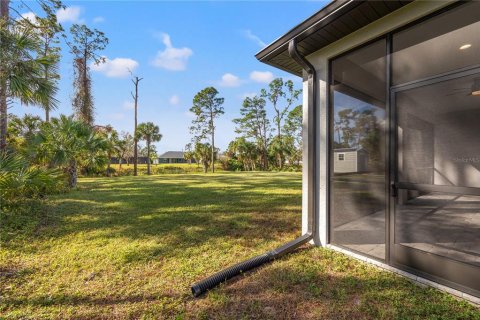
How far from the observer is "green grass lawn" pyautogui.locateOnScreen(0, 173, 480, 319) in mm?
1983

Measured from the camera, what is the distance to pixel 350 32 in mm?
2820

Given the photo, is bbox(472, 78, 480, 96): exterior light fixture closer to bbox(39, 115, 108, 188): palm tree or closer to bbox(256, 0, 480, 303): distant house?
bbox(256, 0, 480, 303): distant house

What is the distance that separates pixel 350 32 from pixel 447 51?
1068 millimetres

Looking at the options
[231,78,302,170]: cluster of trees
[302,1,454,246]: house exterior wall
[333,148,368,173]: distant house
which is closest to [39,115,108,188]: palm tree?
[302,1,454,246]: house exterior wall

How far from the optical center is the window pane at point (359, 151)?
265 centimetres

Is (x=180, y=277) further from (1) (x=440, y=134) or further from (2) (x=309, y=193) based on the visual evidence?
(1) (x=440, y=134)

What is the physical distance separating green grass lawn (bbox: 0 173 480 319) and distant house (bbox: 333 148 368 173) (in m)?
1.18

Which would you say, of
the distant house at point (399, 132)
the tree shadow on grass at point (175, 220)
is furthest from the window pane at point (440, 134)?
the tree shadow on grass at point (175, 220)

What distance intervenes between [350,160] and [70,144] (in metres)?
8.56

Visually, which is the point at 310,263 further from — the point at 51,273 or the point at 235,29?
the point at 235,29

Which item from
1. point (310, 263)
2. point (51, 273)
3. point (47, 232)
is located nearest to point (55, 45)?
point (47, 232)

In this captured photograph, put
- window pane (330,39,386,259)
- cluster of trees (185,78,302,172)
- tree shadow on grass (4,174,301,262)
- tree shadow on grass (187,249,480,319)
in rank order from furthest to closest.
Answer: cluster of trees (185,78,302,172), tree shadow on grass (4,174,301,262), window pane (330,39,386,259), tree shadow on grass (187,249,480,319)

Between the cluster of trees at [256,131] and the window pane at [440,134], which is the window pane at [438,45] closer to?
the window pane at [440,134]

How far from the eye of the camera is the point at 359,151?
2887 millimetres
